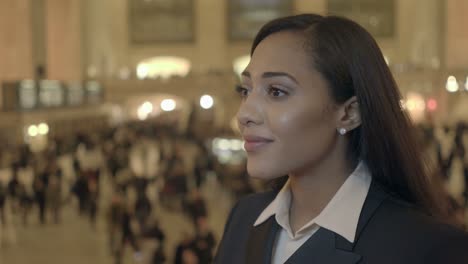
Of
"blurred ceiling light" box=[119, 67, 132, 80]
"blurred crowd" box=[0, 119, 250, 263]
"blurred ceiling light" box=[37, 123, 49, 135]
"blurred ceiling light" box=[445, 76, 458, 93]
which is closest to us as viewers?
"blurred crowd" box=[0, 119, 250, 263]

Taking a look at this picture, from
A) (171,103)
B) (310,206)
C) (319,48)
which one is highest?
(319,48)

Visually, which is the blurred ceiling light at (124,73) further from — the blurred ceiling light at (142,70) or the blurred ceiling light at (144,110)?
the blurred ceiling light at (144,110)

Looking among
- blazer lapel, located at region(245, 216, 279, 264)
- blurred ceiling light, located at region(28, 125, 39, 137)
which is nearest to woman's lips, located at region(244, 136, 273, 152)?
blazer lapel, located at region(245, 216, 279, 264)

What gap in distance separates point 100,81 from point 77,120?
10.5 meters

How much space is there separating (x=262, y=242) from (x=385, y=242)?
13.4 inches

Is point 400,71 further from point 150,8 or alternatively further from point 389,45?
point 150,8

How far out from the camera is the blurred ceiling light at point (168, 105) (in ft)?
147

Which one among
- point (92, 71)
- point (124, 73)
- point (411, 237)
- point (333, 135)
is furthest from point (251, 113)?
point (92, 71)

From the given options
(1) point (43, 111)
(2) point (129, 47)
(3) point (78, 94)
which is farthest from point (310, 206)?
(2) point (129, 47)

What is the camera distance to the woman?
1.75 m

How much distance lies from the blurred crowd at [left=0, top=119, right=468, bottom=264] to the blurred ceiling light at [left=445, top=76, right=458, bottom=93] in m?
9.76

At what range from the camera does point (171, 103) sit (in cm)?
4503

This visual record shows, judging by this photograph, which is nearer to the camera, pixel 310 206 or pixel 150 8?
pixel 310 206

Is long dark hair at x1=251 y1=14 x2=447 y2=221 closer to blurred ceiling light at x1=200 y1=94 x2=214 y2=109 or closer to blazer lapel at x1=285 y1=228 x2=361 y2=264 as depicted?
blazer lapel at x1=285 y1=228 x2=361 y2=264
